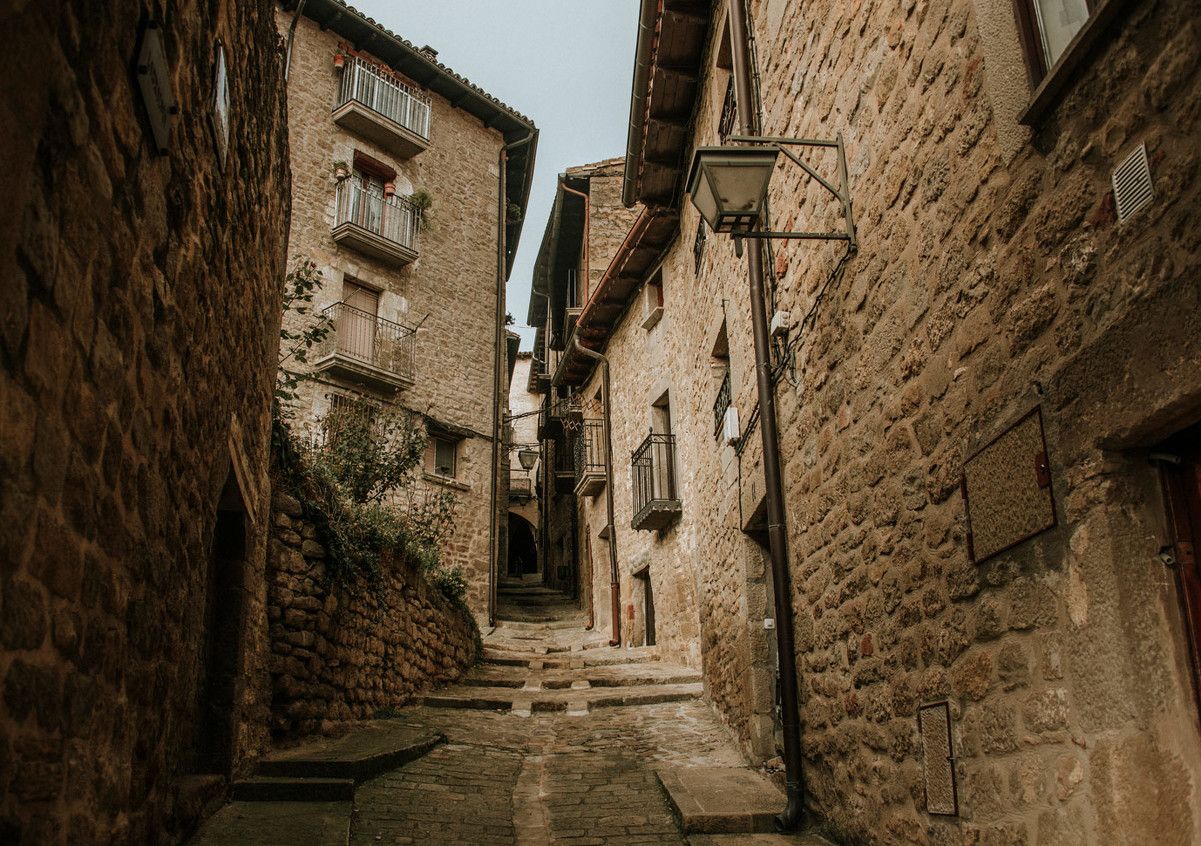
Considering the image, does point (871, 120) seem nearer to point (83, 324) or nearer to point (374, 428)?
point (83, 324)

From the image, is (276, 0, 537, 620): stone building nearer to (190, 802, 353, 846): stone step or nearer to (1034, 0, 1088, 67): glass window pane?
(190, 802, 353, 846): stone step

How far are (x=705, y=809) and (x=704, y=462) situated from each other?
162 inches

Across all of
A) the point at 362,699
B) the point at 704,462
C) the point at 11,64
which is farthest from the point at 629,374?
the point at 11,64

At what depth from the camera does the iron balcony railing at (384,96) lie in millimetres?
16188

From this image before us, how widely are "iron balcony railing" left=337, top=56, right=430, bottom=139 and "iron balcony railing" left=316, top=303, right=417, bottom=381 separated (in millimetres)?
3781

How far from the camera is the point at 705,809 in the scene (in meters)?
4.99

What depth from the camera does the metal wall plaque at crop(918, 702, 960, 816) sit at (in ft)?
10.6

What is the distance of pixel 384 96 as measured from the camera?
54.5 feet

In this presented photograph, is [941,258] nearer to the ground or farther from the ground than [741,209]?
nearer to the ground

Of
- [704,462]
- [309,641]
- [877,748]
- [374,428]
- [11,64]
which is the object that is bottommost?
[877,748]

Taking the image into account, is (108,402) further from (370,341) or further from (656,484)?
(370,341)

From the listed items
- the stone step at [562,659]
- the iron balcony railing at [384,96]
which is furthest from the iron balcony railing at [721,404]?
the iron balcony railing at [384,96]

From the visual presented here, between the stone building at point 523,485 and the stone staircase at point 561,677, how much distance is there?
12153 millimetres

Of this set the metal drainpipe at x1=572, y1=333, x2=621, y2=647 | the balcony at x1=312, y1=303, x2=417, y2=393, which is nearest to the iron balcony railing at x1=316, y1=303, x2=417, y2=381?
the balcony at x1=312, y1=303, x2=417, y2=393
